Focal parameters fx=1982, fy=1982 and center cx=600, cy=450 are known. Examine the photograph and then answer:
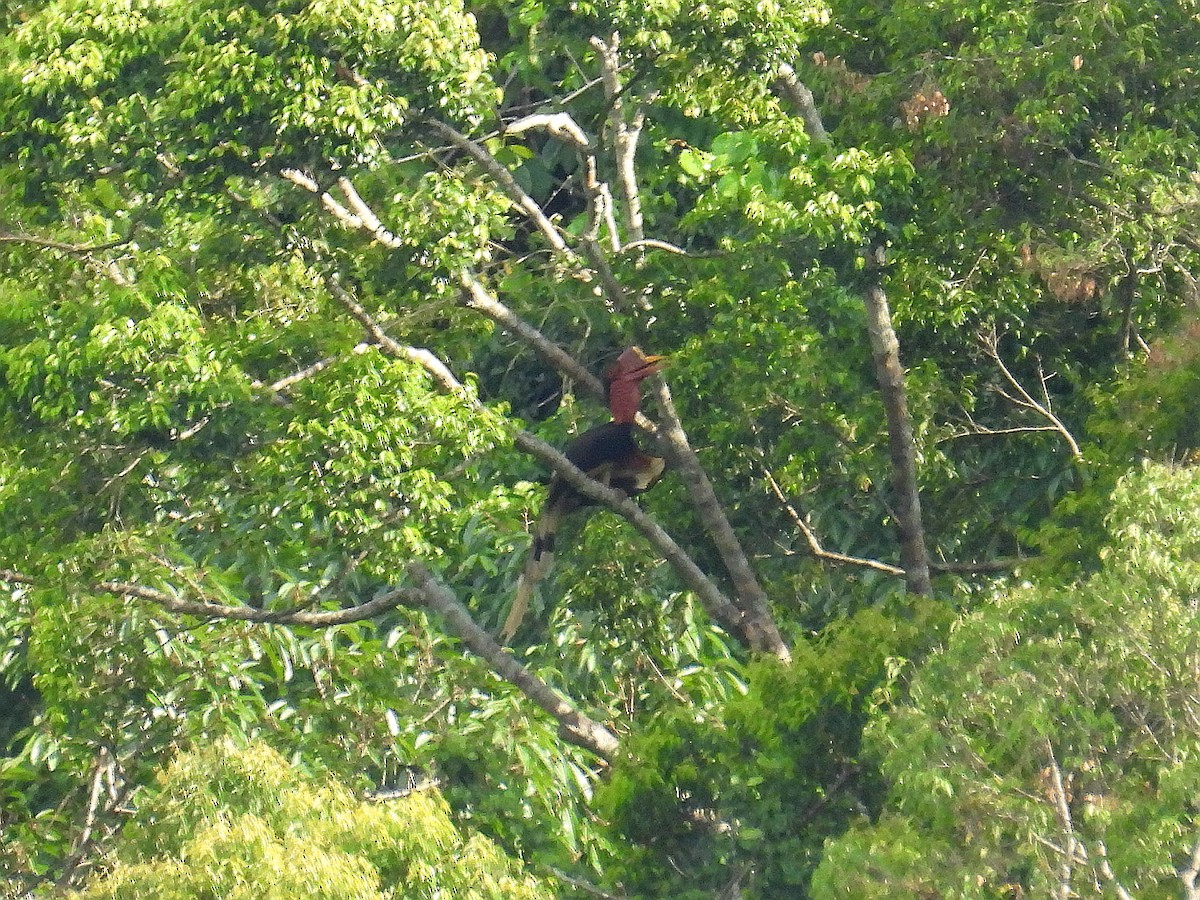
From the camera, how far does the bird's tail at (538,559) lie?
1096 centimetres

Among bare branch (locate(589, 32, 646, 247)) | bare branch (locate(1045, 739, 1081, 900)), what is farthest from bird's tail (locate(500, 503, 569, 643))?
bare branch (locate(1045, 739, 1081, 900))

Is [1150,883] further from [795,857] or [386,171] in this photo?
[386,171]

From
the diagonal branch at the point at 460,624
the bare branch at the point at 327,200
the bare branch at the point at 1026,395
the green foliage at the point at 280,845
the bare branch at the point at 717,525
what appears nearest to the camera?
the green foliage at the point at 280,845

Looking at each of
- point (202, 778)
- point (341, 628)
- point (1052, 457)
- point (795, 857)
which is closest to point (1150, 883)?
point (795, 857)

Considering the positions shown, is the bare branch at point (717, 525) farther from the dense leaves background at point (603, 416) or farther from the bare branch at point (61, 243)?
the bare branch at point (61, 243)

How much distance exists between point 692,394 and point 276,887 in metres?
5.04

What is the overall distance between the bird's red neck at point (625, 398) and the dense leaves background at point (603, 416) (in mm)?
508

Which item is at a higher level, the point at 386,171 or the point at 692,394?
the point at 386,171

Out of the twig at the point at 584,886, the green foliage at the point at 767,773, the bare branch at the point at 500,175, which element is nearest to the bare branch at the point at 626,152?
the bare branch at the point at 500,175

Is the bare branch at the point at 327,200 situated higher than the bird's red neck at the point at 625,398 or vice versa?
the bare branch at the point at 327,200

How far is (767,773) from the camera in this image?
9.33m

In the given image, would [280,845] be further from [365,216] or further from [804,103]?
[804,103]

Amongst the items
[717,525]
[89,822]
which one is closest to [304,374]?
[717,525]

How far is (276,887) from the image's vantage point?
6492mm
